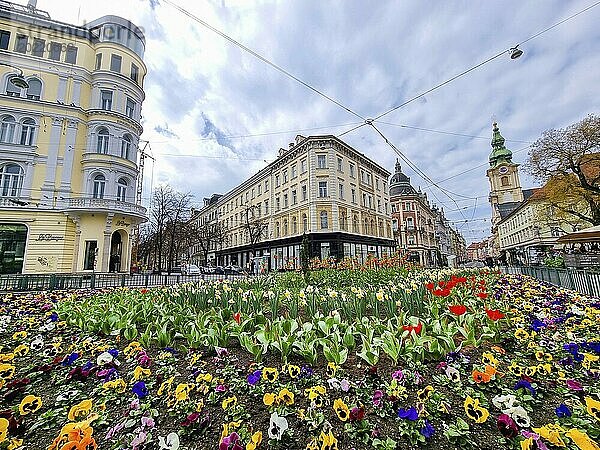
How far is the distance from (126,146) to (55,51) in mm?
8750

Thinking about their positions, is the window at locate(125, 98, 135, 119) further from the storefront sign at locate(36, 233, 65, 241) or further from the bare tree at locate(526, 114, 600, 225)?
the bare tree at locate(526, 114, 600, 225)

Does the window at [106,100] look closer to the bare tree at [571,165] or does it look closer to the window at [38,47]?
the window at [38,47]

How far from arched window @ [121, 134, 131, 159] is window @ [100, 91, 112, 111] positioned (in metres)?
2.46

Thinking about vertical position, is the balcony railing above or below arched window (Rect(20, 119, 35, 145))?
below

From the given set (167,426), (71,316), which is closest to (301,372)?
(167,426)

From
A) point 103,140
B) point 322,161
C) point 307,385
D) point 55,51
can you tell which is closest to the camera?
point 307,385

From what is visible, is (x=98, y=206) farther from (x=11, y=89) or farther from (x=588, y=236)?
(x=588, y=236)

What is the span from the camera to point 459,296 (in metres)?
5.22

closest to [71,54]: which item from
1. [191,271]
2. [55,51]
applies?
[55,51]

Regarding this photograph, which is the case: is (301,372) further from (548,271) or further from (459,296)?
(548,271)

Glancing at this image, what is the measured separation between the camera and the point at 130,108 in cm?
2336

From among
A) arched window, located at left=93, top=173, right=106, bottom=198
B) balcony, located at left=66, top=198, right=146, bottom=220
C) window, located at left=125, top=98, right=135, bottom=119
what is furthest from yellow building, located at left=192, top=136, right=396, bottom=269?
window, located at left=125, top=98, right=135, bottom=119

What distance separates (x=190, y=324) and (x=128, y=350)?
2.68 feet

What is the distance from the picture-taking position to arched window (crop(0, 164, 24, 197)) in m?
19.3
